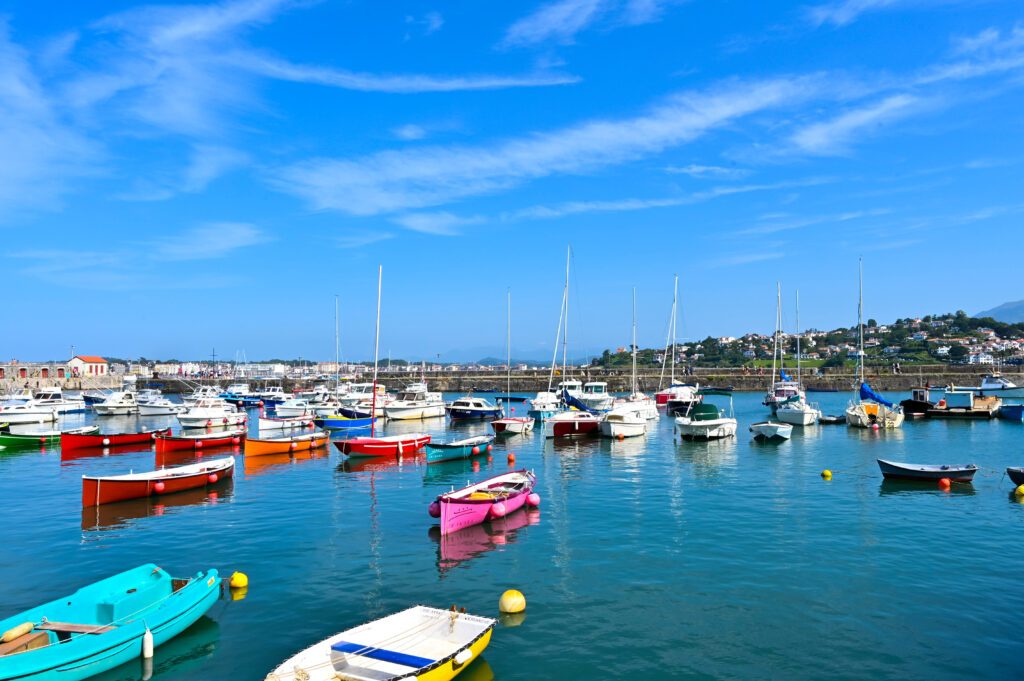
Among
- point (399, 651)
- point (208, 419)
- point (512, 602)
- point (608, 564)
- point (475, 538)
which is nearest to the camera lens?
point (399, 651)

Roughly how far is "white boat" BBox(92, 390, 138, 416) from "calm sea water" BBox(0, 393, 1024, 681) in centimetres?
4508

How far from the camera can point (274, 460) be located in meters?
41.4

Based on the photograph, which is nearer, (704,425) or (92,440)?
(92,440)

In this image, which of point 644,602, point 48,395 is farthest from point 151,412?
point 644,602

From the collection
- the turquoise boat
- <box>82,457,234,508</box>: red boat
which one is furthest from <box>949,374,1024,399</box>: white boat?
the turquoise boat

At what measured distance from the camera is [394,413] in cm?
6950

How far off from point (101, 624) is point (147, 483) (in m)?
16.6

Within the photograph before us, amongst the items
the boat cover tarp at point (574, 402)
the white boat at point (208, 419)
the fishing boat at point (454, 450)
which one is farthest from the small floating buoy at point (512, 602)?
the boat cover tarp at point (574, 402)

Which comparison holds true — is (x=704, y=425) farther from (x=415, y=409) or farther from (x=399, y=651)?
(x=399, y=651)

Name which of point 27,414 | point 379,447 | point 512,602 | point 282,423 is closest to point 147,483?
point 379,447

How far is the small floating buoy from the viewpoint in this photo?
51.9 feet

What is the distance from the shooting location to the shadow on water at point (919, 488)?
29578 mm

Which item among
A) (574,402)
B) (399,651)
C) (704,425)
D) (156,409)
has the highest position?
(574,402)

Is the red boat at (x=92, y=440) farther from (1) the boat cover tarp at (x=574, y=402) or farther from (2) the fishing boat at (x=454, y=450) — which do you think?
(1) the boat cover tarp at (x=574, y=402)
